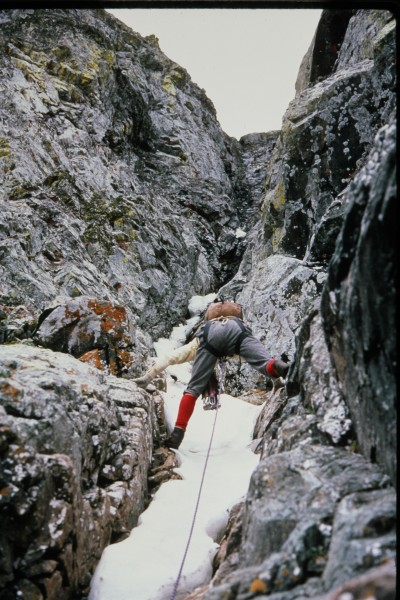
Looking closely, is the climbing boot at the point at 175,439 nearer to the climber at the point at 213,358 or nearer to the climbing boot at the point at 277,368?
the climber at the point at 213,358

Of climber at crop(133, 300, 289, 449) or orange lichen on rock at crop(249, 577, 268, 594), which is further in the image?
climber at crop(133, 300, 289, 449)

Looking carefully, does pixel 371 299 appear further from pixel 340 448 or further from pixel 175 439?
pixel 175 439

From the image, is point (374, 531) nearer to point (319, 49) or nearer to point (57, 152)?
point (57, 152)

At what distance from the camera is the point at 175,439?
22.0ft

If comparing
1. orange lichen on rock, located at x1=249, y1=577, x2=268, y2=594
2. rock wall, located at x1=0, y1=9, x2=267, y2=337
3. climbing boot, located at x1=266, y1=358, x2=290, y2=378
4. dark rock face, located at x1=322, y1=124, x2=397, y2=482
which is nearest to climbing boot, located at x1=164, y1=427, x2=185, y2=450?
climbing boot, located at x1=266, y1=358, x2=290, y2=378

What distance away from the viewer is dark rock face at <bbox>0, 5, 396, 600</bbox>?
2.76 meters

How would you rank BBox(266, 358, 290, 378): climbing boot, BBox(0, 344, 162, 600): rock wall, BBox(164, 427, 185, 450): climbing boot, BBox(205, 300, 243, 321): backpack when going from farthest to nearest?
BBox(205, 300, 243, 321): backpack
BBox(164, 427, 185, 450): climbing boot
BBox(266, 358, 290, 378): climbing boot
BBox(0, 344, 162, 600): rock wall

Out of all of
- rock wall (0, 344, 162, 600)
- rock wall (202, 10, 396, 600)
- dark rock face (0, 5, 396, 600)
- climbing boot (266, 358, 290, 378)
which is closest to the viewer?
rock wall (202, 10, 396, 600)

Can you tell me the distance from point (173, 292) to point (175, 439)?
12399 mm

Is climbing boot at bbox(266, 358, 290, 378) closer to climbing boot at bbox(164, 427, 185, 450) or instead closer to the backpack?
the backpack

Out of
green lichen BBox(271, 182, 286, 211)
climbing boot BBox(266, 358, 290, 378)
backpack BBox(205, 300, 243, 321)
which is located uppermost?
green lichen BBox(271, 182, 286, 211)

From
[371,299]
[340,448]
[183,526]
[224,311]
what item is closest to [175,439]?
[183,526]

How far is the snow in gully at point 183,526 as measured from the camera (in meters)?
3.72

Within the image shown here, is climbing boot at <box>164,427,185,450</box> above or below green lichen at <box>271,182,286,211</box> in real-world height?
below
